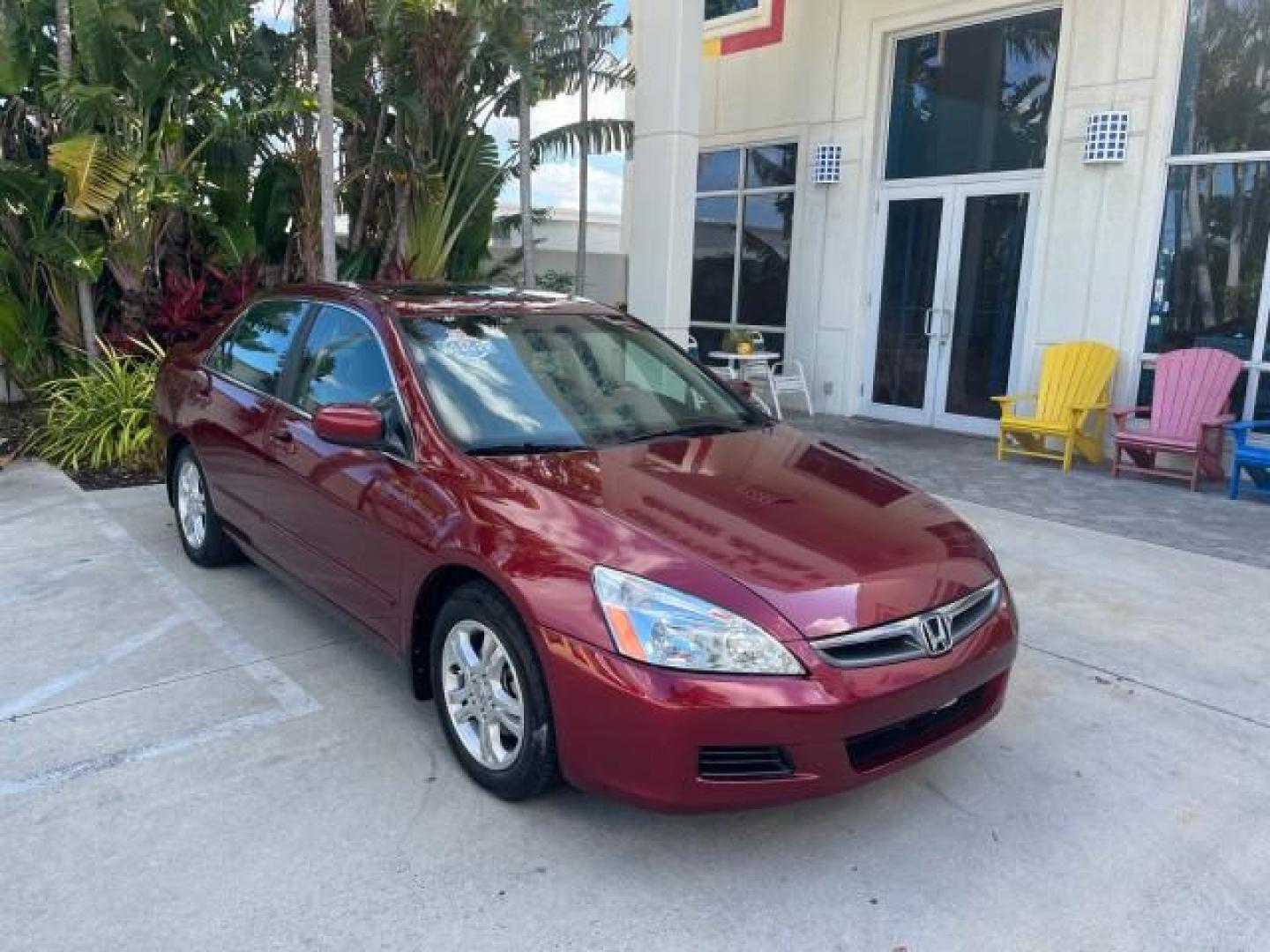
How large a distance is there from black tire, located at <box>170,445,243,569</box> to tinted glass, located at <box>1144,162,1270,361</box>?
7.46 meters

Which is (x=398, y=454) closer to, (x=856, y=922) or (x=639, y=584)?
(x=639, y=584)

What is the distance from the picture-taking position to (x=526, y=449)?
10.9 feet

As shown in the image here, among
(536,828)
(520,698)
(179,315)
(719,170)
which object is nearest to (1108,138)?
(719,170)

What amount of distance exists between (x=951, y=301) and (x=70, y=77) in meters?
7.99

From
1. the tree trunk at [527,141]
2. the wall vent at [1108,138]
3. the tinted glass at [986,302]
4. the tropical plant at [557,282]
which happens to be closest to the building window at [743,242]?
the tropical plant at [557,282]

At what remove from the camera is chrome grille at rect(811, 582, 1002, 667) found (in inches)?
100

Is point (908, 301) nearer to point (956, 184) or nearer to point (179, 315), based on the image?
point (956, 184)

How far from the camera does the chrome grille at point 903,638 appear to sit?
2547 millimetres

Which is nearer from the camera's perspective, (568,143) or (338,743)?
(338,743)

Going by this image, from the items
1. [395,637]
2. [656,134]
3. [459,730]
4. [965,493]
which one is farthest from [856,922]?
[656,134]

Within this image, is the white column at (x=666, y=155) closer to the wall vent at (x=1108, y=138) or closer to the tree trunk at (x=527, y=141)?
the tree trunk at (x=527, y=141)

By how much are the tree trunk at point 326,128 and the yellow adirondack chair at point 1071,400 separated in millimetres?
5753

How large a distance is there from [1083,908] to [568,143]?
367 inches

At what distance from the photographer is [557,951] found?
236 centimetres
